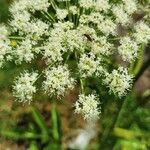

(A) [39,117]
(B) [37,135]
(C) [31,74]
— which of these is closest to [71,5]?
(C) [31,74]

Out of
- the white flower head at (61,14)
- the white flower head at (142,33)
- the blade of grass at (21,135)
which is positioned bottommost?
the blade of grass at (21,135)

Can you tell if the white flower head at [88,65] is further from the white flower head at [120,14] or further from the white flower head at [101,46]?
the white flower head at [120,14]

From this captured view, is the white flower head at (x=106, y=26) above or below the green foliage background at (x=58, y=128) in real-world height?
above

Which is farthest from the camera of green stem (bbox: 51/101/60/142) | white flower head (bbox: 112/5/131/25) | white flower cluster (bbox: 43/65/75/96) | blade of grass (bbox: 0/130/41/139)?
blade of grass (bbox: 0/130/41/139)

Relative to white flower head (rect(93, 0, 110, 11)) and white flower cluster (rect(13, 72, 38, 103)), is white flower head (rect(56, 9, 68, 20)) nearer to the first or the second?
white flower head (rect(93, 0, 110, 11))

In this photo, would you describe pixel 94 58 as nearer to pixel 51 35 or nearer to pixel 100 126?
pixel 51 35

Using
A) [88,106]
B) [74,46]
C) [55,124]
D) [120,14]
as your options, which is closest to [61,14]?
[74,46]

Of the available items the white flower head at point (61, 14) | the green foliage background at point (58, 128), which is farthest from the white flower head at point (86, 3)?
the green foliage background at point (58, 128)

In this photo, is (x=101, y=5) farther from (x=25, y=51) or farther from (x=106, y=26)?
(x=25, y=51)

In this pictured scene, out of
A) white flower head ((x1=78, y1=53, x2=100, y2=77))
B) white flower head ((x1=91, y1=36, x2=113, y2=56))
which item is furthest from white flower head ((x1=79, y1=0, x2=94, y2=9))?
white flower head ((x1=78, y1=53, x2=100, y2=77))
